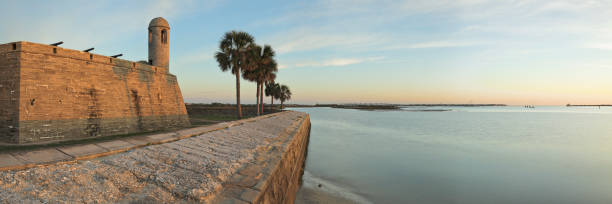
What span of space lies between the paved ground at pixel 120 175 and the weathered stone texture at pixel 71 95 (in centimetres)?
654

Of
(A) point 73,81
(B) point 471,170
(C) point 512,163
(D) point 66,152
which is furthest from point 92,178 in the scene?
(C) point 512,163

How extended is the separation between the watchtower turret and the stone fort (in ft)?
4.31

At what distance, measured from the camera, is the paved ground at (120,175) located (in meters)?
4.09

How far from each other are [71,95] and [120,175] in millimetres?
10310

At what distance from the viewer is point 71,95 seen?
12.0m

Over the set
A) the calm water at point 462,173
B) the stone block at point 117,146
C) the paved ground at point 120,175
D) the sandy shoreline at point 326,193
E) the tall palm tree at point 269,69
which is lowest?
the calm water at point 462,173

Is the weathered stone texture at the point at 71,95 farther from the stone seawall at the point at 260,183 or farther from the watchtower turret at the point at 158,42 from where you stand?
the stone seawall at the point at 260,183

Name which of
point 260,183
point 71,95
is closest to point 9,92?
point 71,95

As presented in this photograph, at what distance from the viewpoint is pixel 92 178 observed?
15.7ft

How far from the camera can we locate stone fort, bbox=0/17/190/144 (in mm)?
10484

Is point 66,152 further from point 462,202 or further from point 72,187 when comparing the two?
point 462,202

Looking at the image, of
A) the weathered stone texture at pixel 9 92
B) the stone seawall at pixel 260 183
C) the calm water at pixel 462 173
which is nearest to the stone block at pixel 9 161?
the stone seawall at pixel 260 183

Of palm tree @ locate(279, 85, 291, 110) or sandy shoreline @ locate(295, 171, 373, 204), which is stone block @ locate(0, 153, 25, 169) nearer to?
sandy shoreline @ locate(295, 171, 373, 204)

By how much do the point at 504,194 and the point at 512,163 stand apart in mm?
7518
